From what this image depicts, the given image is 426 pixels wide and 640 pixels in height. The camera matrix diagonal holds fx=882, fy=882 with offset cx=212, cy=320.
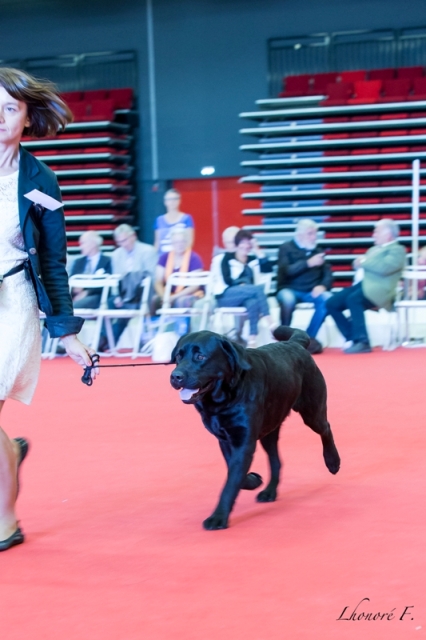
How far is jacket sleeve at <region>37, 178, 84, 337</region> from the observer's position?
2953 mm

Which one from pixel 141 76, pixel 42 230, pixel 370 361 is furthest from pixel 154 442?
pixel 141 76

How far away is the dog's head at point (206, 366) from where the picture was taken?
3.01 metres

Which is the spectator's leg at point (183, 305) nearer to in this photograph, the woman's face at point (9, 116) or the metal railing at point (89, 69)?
the woman's face at point (9, 116)

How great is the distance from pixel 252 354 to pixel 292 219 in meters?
9.66

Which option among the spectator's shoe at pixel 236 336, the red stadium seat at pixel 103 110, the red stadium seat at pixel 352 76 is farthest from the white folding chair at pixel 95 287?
the red stadium seat at pixel 352 76

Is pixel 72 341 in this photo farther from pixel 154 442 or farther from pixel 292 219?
pixel 292 219

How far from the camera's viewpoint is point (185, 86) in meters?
14.2

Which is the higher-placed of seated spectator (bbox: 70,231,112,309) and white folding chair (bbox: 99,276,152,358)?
seated spectator (bbox: 70,231,112,309)

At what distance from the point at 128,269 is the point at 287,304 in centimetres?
170

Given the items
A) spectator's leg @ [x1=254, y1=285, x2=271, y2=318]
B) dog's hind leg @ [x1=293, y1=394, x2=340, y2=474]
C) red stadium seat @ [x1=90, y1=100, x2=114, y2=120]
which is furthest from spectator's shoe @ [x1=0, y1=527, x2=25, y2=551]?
red stadium seat @ [x1=90, y1=100, x2=114, y2=120]

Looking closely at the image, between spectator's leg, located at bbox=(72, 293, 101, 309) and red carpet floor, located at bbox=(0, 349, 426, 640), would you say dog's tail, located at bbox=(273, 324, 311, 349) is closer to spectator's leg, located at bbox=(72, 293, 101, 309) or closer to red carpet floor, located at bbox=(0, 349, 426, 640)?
red carpet floor, located at bbox=(0, 349, 426, 640)

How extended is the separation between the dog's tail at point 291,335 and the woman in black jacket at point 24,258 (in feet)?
3.49

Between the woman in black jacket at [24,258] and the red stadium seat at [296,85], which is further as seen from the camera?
the red stadium seat at [296,85]

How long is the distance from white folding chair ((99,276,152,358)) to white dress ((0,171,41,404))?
19.2 feet
